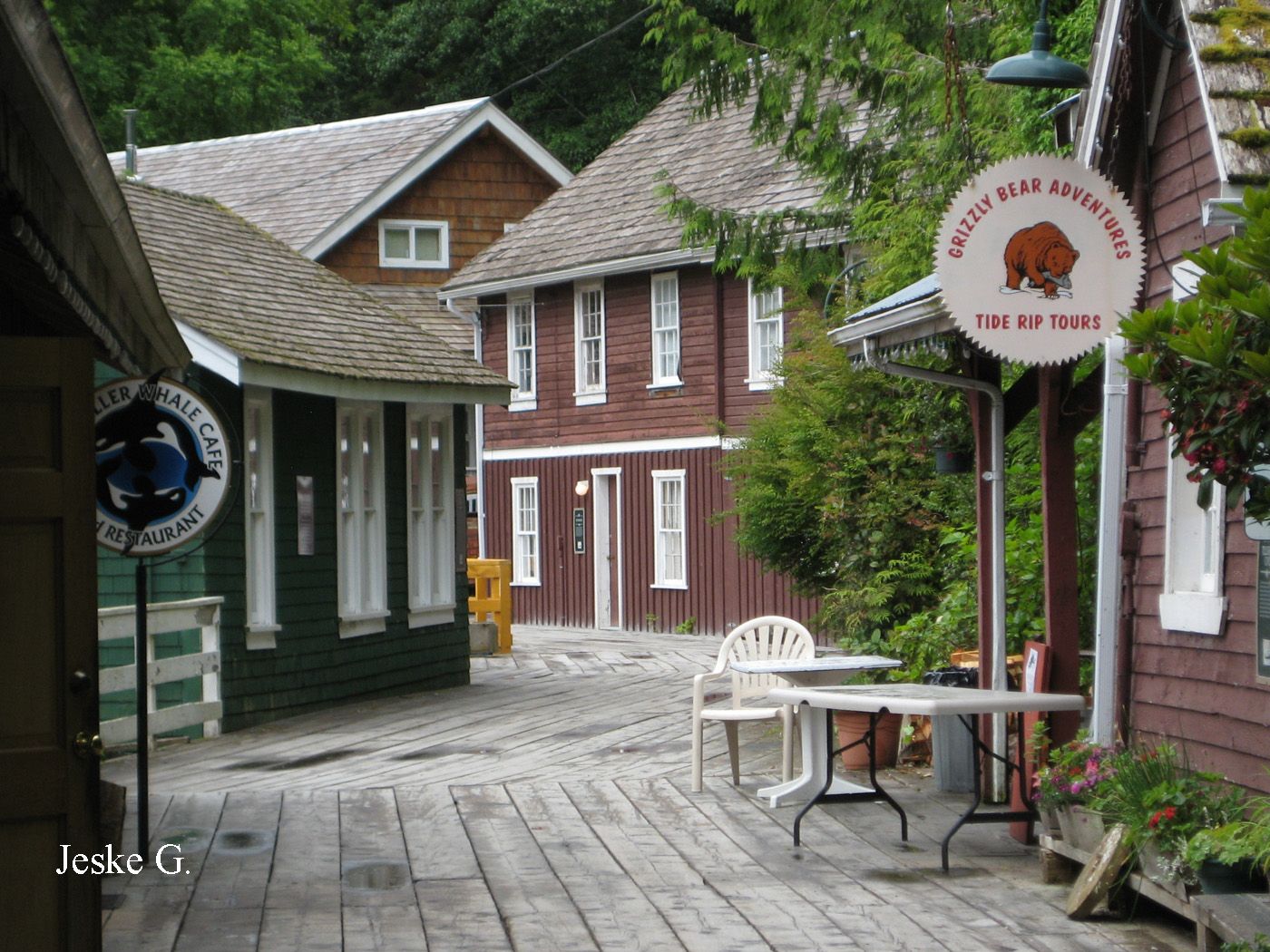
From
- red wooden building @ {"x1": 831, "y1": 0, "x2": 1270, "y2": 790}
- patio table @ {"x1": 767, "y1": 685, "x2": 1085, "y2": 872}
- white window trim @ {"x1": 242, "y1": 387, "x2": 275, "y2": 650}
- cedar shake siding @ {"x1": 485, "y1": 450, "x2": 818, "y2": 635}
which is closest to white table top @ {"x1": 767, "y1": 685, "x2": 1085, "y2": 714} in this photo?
patio table @ {"x1": 767, "y1": 685, "x2": 1085, "y2": 872}

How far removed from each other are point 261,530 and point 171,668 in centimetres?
212

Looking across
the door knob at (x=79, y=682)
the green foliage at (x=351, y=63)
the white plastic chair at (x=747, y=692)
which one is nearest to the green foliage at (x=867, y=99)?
the white plastic chair at (x=747, y=692)

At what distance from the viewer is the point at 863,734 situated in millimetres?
11969

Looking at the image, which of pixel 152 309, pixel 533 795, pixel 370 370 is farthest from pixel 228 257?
pixel 152 309

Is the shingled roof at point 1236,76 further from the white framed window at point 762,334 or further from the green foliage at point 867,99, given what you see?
the white framed window at point 762,334

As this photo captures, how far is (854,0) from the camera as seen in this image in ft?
55.3

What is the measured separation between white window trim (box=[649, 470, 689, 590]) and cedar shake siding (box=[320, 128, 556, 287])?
833 centimetres

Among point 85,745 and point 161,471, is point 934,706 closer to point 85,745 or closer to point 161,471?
point 161,471

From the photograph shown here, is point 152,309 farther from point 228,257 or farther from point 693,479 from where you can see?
point 693,479

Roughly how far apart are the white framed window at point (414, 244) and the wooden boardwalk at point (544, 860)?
20.0m

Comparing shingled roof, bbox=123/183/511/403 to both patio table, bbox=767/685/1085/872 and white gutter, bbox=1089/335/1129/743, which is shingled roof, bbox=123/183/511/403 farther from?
white gutter, bbox=1089/335/1129/743

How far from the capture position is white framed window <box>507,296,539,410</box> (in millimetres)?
29906

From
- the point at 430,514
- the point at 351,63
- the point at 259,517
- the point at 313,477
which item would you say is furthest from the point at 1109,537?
the point at 351,63

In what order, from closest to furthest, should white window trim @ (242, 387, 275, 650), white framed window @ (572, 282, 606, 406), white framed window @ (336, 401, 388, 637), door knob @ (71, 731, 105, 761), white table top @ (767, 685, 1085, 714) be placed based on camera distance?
door knob @ (71, 731, 105, 761)
white table top @ (767, 685, 1085, 714)
white window trim @ (242, 387, 275, 650)
white framed window @ (336, 401, 388, 637)
white framed window @ (572, 282, 606, 406)
